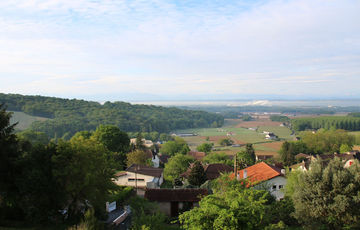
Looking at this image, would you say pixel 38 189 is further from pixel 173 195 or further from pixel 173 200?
pixel 173 195

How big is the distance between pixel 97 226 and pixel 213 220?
6349 millimetres

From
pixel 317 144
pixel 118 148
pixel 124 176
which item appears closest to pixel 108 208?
pixel 124 176

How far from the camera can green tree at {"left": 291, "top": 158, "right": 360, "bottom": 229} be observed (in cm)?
1516

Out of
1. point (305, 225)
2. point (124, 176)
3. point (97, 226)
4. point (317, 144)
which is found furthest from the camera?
point (317, 144)

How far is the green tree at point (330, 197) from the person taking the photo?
15.2 metres

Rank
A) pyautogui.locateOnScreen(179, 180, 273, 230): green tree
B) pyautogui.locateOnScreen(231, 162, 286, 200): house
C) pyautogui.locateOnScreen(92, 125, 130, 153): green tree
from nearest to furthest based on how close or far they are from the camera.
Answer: pyautogui.locateOnScreen(179, 180, 273, 230): green tree → pyautogui.locateOnScreen(231, 162, 286, 200): house → pyautogui.locateOnScreen(92, 125, 130, 153): green tree

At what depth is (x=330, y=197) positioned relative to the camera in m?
15.5

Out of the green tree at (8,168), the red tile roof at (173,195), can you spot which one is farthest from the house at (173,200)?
the green tree at (8,168)

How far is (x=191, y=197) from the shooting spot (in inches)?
919

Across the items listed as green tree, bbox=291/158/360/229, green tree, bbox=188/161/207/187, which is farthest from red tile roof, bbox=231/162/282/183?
green tree, bbox=291/158/360/229

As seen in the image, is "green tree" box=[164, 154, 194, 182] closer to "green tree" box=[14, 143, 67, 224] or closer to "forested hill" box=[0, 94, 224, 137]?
"green tree" box=[14, 143, 67, 224]

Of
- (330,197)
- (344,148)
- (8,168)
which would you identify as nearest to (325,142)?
(344,148)

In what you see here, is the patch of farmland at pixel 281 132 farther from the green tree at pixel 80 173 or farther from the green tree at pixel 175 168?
the green tree at pixel 80 173

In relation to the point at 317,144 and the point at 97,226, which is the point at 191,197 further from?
the point at 317,144
